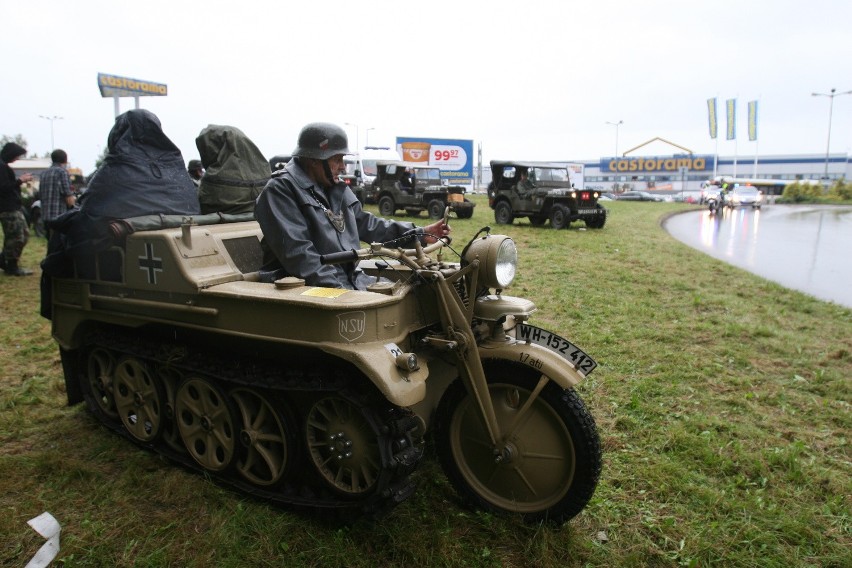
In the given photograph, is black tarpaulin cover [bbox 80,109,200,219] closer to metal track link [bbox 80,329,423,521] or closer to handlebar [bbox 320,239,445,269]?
metal track link [bbox 80,329,423,521]

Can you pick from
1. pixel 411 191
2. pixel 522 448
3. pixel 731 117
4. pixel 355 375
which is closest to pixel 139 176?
pixel 355 375

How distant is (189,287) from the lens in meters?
3.46

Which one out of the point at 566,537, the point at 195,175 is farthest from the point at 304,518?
the point at 195,175

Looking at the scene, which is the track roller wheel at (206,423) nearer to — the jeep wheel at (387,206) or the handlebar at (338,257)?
the handlebar at (338,257)

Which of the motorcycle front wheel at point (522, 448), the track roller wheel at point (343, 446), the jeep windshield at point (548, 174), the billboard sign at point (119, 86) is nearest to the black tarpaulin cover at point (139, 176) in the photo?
the track roller wheel at point (343, 446)

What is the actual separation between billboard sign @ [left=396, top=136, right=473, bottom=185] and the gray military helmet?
4313 cm

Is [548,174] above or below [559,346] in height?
above

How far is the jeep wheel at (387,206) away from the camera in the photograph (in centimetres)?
2252

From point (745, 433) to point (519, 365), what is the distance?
2.14 m

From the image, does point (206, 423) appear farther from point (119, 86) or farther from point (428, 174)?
point (119, 86)

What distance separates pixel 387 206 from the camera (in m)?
22.7

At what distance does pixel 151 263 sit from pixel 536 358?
221 centimetres

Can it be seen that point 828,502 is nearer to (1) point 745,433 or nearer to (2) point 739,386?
(1) point 745,433

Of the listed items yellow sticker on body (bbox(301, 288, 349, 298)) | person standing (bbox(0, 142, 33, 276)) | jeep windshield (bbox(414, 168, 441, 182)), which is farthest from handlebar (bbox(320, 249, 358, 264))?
jeep windshield (bbox(414, 168, 441, 182))
